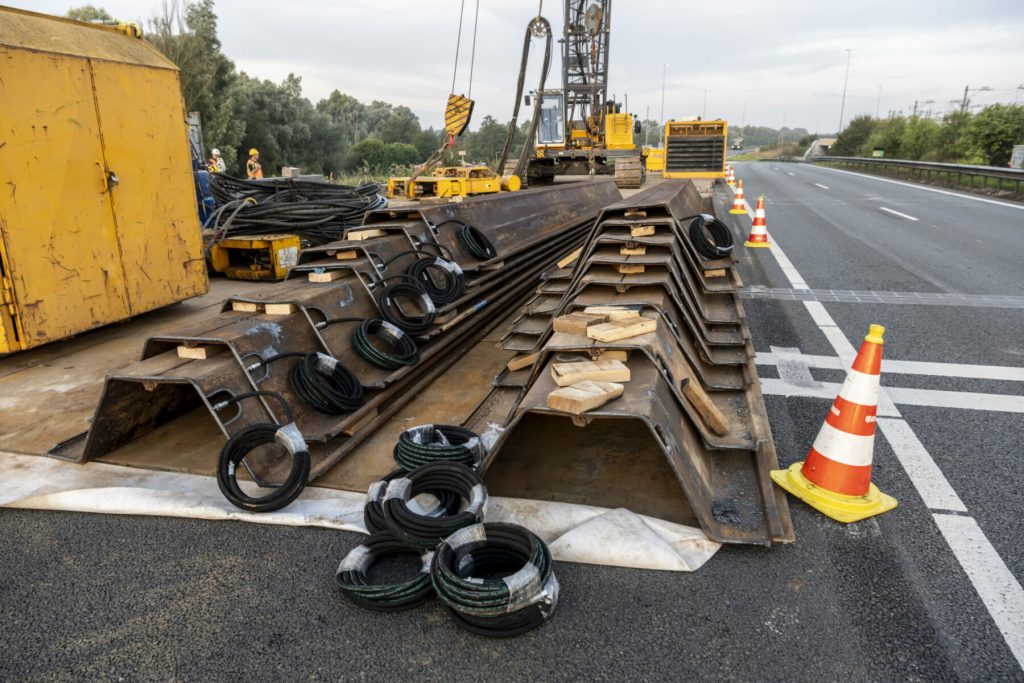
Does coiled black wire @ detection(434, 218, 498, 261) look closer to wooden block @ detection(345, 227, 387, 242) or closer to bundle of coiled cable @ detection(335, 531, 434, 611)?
wooden block @ detection(345, 227, 387, 242)

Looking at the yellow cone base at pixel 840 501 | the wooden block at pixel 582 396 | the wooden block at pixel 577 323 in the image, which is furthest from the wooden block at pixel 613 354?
the yellow cone base at pixel 840 501

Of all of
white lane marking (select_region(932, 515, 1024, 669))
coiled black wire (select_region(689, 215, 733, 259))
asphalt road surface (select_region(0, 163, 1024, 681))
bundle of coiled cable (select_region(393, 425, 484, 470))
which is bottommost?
asphalt road surface (select_region(0, 163, 1024, 681))

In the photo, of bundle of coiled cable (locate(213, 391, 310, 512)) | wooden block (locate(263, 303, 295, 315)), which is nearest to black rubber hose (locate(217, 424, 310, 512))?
bundle of coiled cable (locate(213, 391, 310, 512))

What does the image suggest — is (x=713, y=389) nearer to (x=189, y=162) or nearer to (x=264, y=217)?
(x=189, y=162)

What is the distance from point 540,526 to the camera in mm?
3223

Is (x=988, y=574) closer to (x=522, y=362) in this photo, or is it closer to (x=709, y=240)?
(x=522, y=362)

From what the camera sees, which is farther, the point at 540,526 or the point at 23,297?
the point at 23,297

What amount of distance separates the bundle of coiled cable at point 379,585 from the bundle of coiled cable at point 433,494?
0.08m

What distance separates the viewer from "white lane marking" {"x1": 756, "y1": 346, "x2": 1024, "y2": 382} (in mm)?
5176

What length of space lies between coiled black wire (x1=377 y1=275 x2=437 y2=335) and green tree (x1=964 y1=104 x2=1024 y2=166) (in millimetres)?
32885

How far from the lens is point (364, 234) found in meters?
6.13

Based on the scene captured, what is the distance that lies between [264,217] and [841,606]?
940cm

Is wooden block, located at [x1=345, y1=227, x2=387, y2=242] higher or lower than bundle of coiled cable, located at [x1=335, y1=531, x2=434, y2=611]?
higher

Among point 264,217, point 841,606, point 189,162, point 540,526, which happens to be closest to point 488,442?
point 540,526
